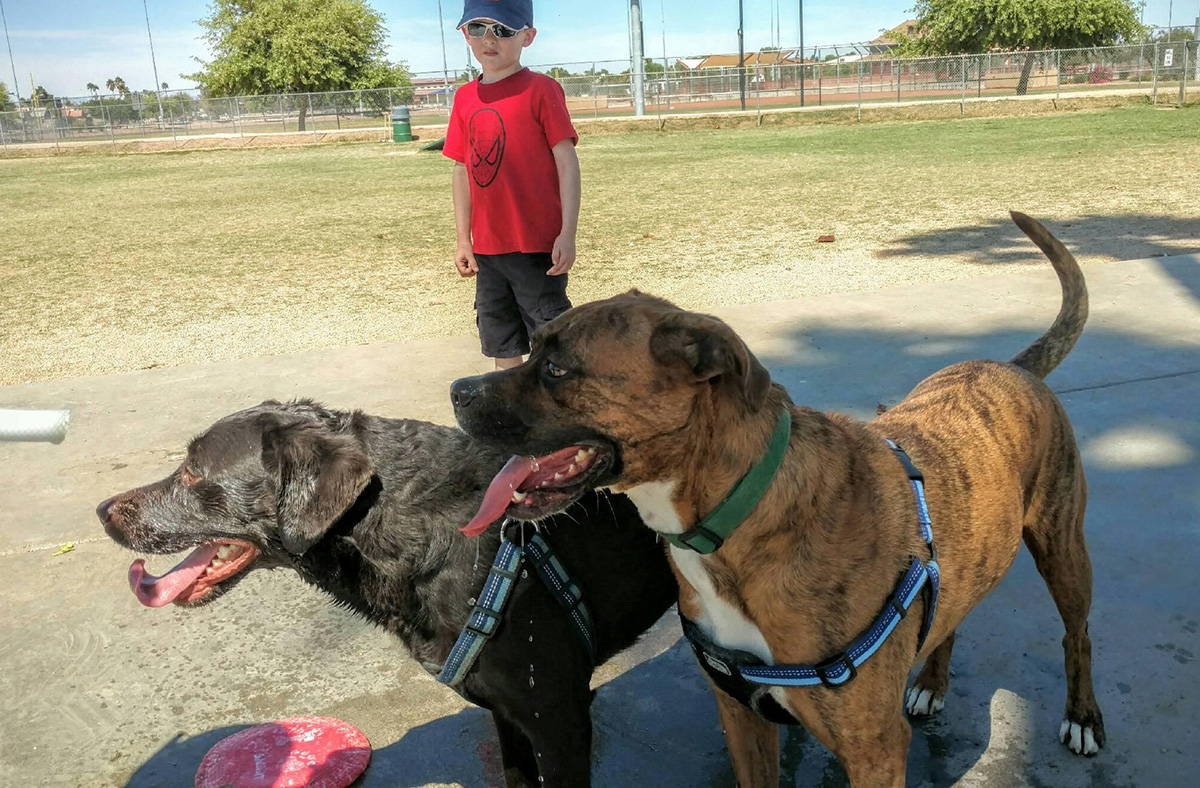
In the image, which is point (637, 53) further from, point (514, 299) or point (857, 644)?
point (857, 644)


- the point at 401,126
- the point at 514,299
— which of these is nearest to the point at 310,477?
the point at 514,299

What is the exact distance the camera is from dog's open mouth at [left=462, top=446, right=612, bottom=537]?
7.69 feet

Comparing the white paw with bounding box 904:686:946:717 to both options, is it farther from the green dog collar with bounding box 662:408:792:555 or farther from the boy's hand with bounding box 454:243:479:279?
the boy's hand with bounding box 454:243:479:279

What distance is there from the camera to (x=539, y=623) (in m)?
2.59

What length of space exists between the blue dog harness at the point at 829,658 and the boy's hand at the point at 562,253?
2.62 m

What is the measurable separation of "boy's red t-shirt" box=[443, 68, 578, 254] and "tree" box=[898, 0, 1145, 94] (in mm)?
62595

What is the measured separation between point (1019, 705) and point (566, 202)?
123 inches

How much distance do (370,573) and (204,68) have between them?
244 feet

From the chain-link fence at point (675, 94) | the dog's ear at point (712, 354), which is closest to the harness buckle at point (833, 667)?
the dog's ear at point (712, 354)

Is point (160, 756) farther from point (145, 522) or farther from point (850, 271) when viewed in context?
point (850, 271)

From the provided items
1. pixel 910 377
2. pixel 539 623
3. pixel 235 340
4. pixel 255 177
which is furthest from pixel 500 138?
pixel 255 177

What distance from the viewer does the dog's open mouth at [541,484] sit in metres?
2.34

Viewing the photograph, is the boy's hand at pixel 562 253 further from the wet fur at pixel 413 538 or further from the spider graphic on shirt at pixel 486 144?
the wet fur at pixel 413 538

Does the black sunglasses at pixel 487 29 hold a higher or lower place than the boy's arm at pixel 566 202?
higher
